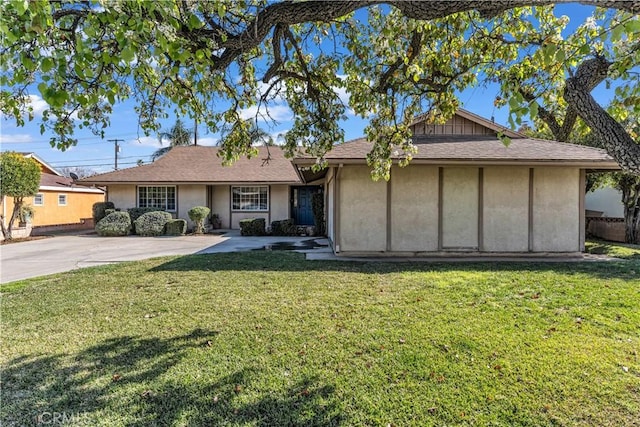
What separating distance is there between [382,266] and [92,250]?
10296mm

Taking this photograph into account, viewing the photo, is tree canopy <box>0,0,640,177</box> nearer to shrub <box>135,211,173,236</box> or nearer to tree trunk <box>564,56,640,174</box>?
tree trunk <box>564,56,640,174</box>

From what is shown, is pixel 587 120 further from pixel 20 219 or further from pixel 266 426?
pixel 20 219

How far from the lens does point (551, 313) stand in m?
5.36

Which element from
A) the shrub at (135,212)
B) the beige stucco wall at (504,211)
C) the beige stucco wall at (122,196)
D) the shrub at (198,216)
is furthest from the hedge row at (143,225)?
the beige stucco wall at (504,211)

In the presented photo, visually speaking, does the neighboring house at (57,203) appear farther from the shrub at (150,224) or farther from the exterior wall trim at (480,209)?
the exterior wall trim at (480,209)

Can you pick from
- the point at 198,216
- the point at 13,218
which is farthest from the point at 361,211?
the point at 13,218

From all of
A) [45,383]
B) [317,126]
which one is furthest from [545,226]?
[45,383]

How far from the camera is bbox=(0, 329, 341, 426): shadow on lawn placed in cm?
295

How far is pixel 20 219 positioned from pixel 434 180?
1978 centimetres

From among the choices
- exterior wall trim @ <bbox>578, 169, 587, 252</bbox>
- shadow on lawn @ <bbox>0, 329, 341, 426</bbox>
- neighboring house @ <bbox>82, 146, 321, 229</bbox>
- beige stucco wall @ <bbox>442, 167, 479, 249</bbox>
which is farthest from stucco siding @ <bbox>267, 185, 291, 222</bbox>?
shadow on lawn @ <bbox>0, 329, 341, 426</bbox>

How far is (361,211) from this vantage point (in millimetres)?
10492

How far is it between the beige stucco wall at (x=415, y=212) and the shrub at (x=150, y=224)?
39.8 feet

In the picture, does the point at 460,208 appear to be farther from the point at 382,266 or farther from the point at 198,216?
the point at 198,216

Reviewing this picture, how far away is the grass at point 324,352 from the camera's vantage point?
3.07 meters
